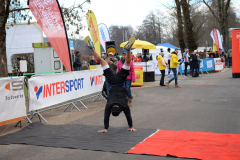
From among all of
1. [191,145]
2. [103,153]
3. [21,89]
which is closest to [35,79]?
[21,89]

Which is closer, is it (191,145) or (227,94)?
(191,145)

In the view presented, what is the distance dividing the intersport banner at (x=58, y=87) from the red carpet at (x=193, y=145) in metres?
3.81

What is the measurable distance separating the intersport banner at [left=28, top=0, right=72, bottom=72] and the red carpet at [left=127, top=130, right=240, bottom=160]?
591 cm

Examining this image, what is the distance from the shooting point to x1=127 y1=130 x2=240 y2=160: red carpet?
14.9 ft

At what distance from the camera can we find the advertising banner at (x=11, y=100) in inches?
275

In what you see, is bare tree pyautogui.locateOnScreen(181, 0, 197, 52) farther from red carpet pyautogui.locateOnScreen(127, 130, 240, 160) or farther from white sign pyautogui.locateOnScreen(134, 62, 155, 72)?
red carpet pyautogui.locateOnScreen(127, 130, 240, 160)

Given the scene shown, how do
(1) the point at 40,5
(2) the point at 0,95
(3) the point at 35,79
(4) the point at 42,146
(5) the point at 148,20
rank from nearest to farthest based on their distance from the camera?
(4) the point at 42,146
(2) the point at 0,95
(3) the point at 35,79
(1) the point at 40,5
(5) the point at 148,20

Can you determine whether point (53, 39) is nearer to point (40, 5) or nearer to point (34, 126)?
point (40, 5)

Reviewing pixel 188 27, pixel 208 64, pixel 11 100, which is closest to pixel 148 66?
pixel 208 64

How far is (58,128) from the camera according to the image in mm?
7023

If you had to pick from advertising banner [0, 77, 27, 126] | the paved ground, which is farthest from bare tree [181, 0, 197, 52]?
advertising banner [0, 77, 27, 126]

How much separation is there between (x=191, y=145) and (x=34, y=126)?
432 centimetres

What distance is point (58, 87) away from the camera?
29.2 ft

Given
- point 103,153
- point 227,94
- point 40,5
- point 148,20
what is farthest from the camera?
point 148,20
